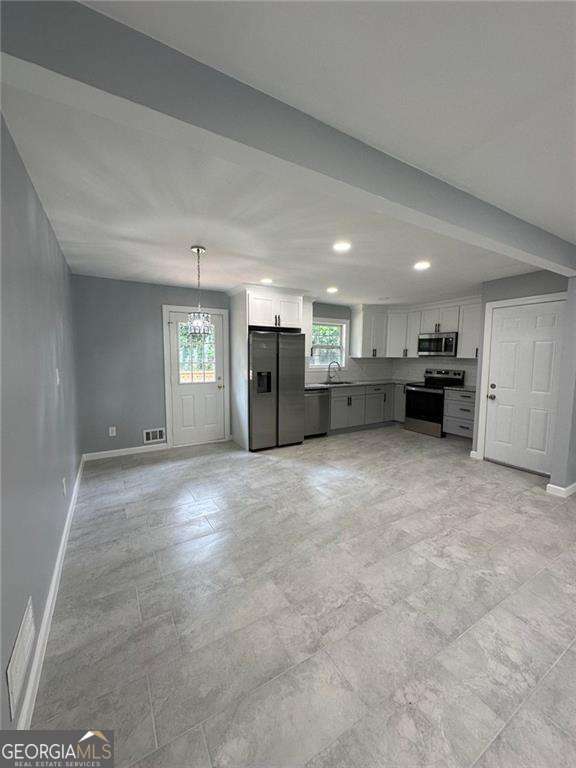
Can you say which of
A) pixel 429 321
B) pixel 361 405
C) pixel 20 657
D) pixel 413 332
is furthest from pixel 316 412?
pixel 20 657

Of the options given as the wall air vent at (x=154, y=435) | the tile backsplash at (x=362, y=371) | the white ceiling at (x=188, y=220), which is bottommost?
the wall air vent at (x=154, y=435)

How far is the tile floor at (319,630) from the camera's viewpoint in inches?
46.5

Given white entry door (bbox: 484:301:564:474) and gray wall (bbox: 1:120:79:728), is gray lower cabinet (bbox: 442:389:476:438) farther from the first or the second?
gray wall (bbox: 1:120:79:728)

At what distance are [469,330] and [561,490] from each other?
2745 millimetres

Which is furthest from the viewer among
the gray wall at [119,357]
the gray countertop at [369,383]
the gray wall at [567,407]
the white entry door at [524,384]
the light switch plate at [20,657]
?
the gray countertop at [369,383]

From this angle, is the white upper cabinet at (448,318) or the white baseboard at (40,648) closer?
the white baseboard at (40,648)

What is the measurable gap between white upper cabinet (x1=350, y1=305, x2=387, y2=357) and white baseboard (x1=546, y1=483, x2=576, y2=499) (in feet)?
11.7

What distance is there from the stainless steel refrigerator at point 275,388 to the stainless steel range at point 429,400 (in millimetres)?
2341

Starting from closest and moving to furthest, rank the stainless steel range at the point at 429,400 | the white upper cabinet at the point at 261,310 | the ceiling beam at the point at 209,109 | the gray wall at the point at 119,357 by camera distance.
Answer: the ceiling beam at the point at 209,109 → the gray wall at the point at 119,357 → the white upper cabinet at the point at 261,310 → the stainless steel range at the point at 429,400

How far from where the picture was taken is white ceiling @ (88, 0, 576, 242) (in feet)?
2.95

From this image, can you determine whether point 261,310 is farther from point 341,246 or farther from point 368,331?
point 368,331

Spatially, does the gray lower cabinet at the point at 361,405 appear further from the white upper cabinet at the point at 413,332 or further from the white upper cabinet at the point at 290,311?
the white upper cabinet at the point at 290,311

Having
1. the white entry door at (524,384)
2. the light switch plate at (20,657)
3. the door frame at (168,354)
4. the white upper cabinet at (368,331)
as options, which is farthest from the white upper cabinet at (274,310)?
the light switch plate at (20,657)

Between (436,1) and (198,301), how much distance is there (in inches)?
164
